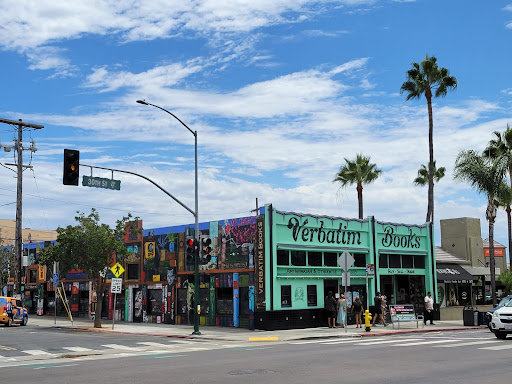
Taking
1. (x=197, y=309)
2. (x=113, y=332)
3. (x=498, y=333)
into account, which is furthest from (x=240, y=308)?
(x=498, y=333)

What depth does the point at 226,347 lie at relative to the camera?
21.0 m

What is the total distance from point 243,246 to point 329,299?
15.6 feet

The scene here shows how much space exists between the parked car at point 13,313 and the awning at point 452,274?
24747mm

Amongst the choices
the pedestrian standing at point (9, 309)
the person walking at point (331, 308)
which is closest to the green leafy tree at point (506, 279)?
the person walking at point (331, 308)

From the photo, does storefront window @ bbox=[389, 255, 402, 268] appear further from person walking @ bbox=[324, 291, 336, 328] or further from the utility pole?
the utility pole

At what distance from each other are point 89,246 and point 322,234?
11602 mm

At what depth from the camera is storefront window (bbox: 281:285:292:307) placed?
29.5 m

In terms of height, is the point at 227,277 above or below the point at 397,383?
above

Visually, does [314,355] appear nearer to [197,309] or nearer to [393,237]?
[197,309]

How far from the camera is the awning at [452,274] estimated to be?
132 ft

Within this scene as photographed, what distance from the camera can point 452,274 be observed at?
41344mm

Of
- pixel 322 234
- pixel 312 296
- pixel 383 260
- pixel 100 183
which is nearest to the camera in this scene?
pixel 100 183

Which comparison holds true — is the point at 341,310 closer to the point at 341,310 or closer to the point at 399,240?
the point at 341,310

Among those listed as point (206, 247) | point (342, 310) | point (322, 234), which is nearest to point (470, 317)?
point (342, 310)
